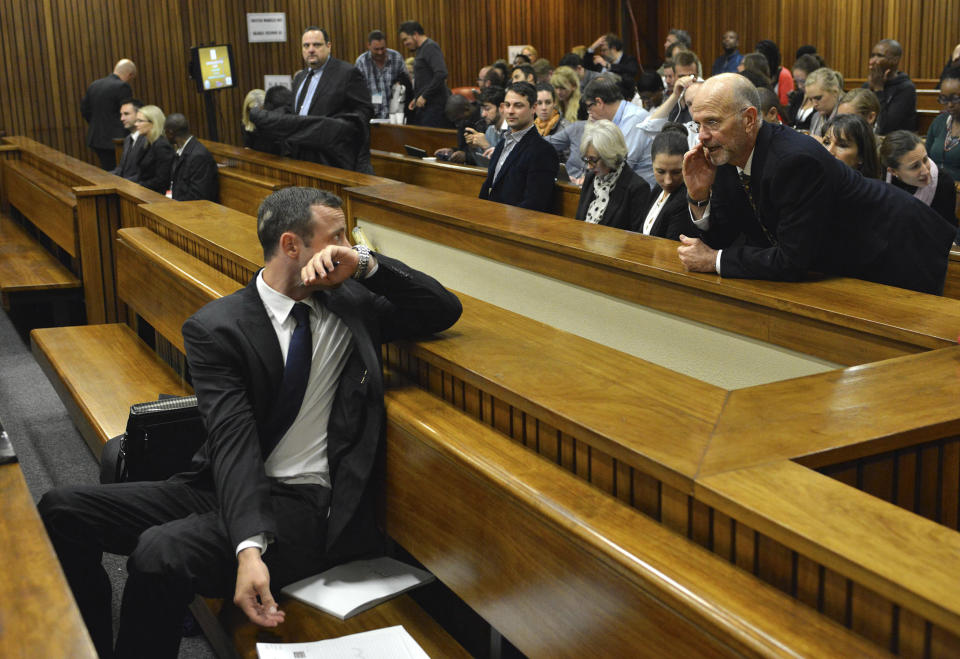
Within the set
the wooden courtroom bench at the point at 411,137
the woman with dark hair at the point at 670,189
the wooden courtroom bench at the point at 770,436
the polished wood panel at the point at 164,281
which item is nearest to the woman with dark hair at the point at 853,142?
the woman with dark hair at the point at 670,189

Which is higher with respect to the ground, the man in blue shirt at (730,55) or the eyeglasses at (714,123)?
the man in blue shirt at (730,55)

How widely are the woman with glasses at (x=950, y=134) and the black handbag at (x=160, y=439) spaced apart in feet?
13.8

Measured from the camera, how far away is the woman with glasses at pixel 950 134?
5402 millimetres

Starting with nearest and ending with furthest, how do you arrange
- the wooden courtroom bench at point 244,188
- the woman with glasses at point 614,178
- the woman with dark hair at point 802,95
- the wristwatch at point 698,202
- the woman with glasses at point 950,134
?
the wristwatch at point 698,202, the woman with glasses at point 614,178, the woman with glasses at point 950,134, the wooden courtroom bench at point 244,188, the woman with dark hair at point 802,95

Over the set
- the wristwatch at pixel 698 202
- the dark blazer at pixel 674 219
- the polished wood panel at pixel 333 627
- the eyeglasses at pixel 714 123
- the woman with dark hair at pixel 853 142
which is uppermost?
the eyeglasses at pixel 714 123

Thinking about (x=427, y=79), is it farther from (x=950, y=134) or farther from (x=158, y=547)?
(x=158, y=547)

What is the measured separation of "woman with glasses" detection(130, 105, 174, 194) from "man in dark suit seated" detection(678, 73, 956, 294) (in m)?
5.38

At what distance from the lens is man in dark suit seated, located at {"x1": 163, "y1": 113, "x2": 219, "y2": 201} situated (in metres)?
6.58

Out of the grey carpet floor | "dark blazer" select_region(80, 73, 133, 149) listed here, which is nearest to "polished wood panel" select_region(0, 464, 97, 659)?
the grey carpet floor

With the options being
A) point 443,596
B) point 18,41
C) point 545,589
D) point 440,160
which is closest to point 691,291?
point 443,596

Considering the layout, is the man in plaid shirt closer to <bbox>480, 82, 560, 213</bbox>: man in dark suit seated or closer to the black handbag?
<bbox>480, 82, 560, 213</bbox>: man in dark suit seated

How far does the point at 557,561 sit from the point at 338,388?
2.78 ft

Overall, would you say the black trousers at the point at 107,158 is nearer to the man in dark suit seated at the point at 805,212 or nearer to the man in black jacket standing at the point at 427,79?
the man in black jacket standing at the point at 427,79

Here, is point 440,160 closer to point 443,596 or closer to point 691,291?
point 691,291
